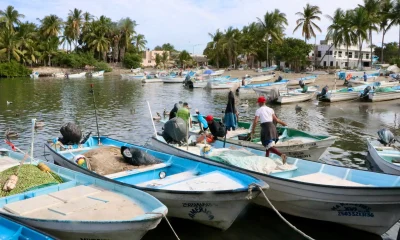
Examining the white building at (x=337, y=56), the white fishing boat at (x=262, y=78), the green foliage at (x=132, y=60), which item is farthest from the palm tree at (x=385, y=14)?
the green foliage at (x=132, y=60)

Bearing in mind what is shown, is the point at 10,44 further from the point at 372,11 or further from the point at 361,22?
the point at 372,11

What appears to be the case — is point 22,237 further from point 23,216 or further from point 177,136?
point 177,136

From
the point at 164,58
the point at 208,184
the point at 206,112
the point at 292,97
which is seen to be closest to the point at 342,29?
the point at 292,97

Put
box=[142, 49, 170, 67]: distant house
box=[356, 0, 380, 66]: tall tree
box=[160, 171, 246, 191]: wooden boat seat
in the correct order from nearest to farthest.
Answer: box=[160, 171, 246, 191]: wooden boat seat, box=[356, 0, 380, 66]: tall tree, box=[142, 49, 170, 67]: distant house

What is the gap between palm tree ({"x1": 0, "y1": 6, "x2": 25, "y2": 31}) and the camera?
7256cm

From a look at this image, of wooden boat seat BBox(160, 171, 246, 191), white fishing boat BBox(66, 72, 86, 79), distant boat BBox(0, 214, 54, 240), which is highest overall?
white fishing boat BBox(66, 72, 86, 79)

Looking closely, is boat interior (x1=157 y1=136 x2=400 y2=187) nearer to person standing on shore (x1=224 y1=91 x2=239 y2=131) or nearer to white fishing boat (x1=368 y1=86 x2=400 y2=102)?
person standing on shore (x1=224 y1=91 x2=239 y2=131)

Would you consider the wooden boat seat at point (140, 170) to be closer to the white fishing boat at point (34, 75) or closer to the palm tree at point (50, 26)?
the white fishing boat at point (34, 75)

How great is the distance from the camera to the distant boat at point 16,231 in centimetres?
632

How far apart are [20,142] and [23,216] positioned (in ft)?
38.4

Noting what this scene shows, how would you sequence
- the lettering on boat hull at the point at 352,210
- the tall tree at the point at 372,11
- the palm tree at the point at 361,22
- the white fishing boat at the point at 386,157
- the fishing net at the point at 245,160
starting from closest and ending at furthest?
the lettering on boat hull at the point at 352,210 < the fishing net at the point at 245,160 < the white fishing boat at the point at 386,157 < the palm tree at the point at 361,22 < the tall tree at the point at 372,11

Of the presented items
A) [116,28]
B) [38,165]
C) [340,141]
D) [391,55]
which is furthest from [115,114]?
[391,55]

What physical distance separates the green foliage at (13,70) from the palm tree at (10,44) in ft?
6.44

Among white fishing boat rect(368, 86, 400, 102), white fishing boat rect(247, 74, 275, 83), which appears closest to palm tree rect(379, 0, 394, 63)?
white fishing boat rect(247, 74, 275, 83)
